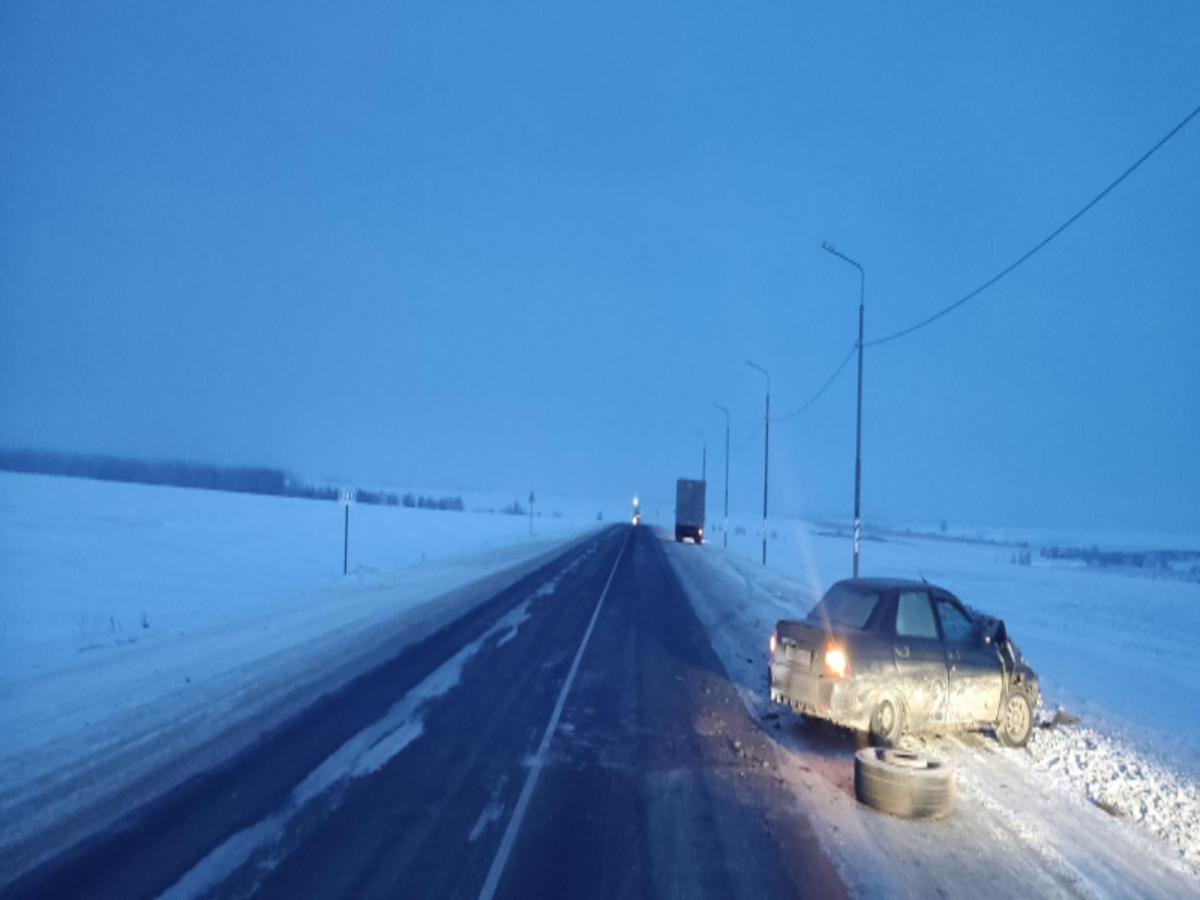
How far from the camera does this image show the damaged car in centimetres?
900

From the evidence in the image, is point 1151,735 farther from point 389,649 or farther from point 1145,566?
point 1145,566

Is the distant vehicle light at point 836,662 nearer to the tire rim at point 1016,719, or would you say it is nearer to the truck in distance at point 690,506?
the tire rim at point 1016,719

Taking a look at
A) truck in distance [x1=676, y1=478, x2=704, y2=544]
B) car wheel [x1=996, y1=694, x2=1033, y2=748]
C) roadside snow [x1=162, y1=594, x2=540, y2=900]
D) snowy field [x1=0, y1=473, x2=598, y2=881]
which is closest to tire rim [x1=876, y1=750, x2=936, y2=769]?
car wheel [x1=996, y1=694, x2=1033, y2=748]

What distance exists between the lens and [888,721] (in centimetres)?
910

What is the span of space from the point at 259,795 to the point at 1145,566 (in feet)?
243

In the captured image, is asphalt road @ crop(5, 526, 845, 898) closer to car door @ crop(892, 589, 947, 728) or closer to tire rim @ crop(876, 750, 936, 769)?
tire rim @ crop(876, 750, 936, 769)

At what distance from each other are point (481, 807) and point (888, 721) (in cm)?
467

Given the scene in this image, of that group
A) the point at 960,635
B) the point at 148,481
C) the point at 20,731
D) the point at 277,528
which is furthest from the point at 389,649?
the point at 148,481

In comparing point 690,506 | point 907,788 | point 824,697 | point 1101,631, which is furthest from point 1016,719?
point 690,506

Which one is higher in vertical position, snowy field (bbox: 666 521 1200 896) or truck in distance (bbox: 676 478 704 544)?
truck in distance (bbox: 676 478 704 544)

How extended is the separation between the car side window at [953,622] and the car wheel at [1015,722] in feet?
2.82

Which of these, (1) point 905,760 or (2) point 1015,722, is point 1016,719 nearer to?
(2) point 1015,722

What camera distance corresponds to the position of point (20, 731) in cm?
844

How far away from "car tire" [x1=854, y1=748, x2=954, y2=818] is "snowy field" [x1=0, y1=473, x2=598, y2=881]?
571cm
